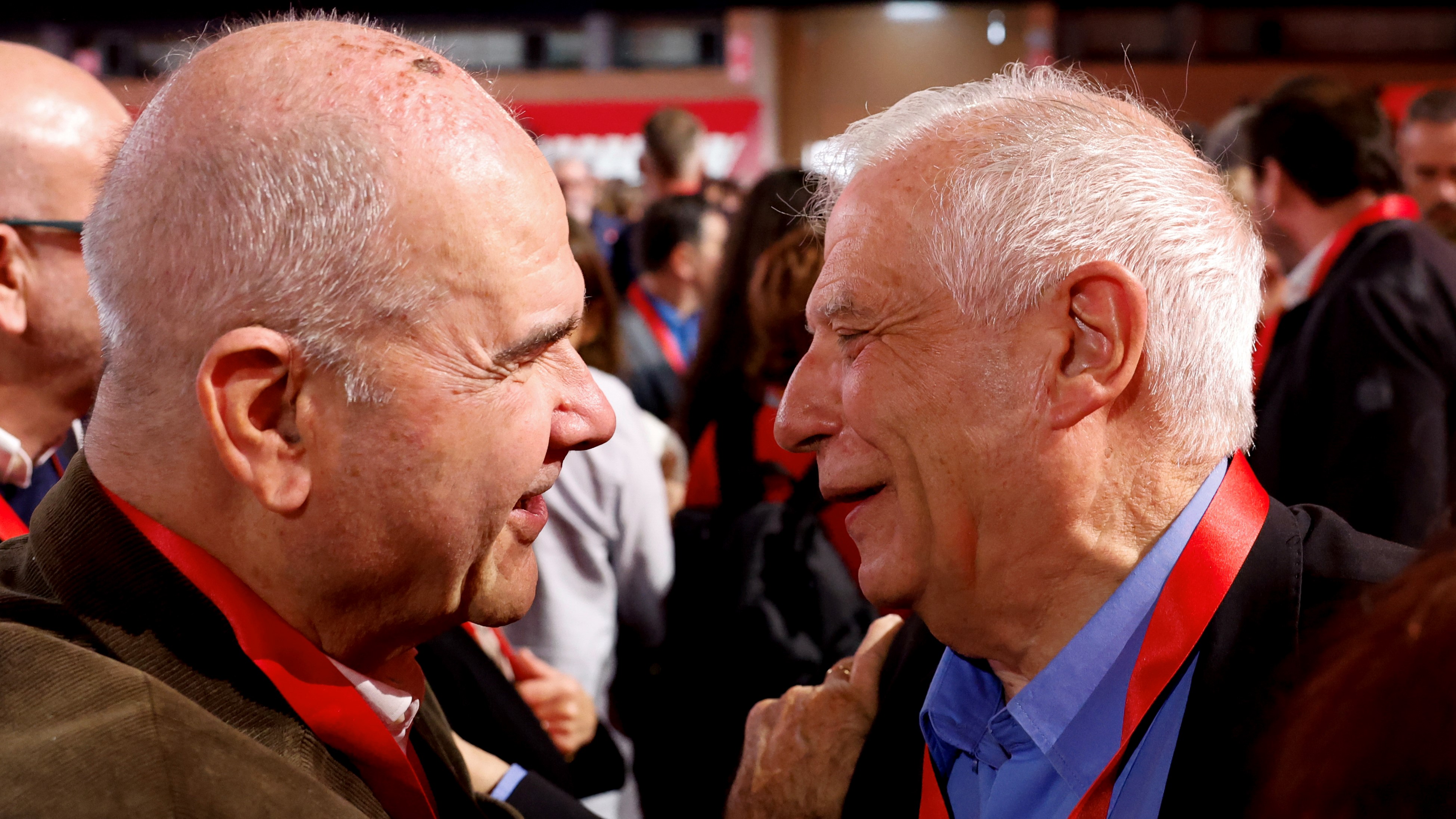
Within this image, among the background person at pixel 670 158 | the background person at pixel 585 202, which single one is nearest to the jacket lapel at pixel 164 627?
the background person at pixel 670 158

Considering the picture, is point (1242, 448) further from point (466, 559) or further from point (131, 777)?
point (131, 777)

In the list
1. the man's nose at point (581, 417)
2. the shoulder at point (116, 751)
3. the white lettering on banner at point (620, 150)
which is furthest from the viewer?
the white lettering on banner at point (620, 150)

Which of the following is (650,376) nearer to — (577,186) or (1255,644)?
(1255,644)

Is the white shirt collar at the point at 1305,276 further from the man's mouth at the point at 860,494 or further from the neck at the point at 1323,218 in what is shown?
the man's mouth at the point at 860,494

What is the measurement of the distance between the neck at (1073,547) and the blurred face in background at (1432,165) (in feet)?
13.3

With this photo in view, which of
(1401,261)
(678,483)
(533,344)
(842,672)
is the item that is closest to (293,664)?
(533,344)

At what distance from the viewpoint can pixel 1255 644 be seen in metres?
1.30

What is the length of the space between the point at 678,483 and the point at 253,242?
8.93 ft

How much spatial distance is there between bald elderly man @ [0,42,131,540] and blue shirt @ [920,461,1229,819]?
1.48 meters

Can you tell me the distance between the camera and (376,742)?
3.83ft

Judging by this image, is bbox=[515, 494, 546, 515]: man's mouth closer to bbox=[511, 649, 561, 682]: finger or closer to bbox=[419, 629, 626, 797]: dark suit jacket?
bbox=[419, 629, 626, 797]: dark suit jacket

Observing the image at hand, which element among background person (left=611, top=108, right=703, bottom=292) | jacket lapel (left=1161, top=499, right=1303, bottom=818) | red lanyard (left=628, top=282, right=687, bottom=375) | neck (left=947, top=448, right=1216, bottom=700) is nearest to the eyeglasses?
neck (left=947, top=448, right=1216, bottom=700)

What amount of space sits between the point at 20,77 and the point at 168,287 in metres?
0.93

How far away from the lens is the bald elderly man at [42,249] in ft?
5.74
